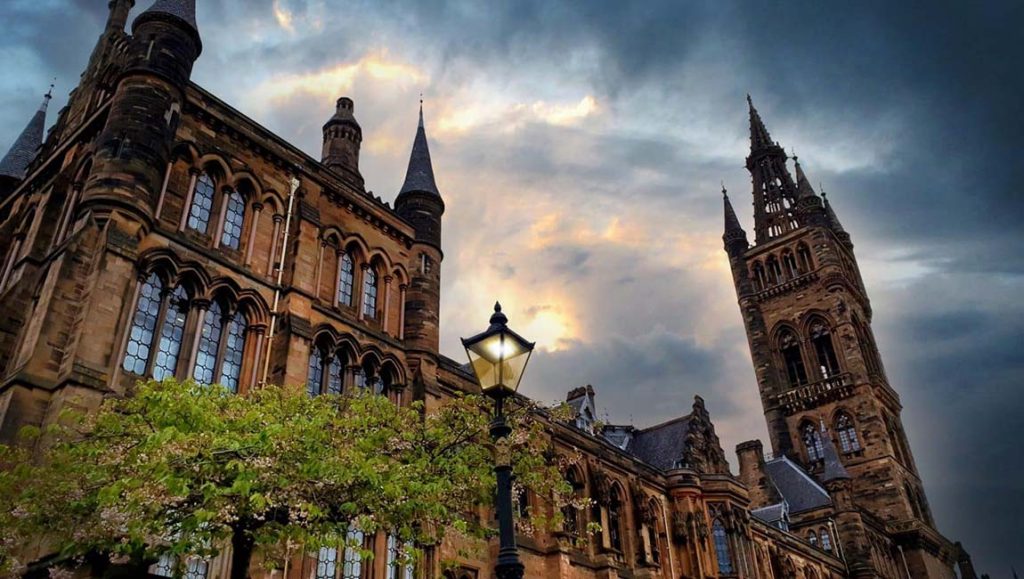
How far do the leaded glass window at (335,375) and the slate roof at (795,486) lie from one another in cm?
4639

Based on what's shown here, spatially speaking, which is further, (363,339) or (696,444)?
(696,444)

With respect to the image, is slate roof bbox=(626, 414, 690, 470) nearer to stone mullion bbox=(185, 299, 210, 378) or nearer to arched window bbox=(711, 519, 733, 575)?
arched window bbox=(711, 519, 733, 575)

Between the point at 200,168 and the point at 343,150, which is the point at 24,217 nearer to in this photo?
the point at 200,168

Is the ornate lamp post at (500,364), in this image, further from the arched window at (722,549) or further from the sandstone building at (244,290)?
the arched window at (722,549)

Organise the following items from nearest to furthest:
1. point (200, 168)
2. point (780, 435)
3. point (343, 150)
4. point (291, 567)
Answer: point (291, 567) < point (200, 168) < point (343, 150) < point (780, 435)

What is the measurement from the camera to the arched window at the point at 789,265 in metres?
78.4

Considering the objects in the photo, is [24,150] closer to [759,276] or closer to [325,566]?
[325,566]

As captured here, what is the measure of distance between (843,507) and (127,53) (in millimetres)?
54844

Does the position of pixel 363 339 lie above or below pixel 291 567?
above

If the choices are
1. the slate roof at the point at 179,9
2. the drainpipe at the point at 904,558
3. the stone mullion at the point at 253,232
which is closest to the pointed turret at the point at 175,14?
the slate roof at the point at 179,9

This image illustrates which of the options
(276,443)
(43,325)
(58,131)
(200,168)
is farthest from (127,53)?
(276,443)

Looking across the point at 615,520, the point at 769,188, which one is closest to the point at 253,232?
the point at 615,520

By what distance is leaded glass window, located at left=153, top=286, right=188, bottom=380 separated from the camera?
18.7 metres

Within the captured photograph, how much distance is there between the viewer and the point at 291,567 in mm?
18625
